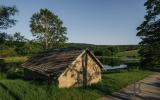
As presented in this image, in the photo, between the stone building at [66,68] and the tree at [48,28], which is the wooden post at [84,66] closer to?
the stone building at [66,68]

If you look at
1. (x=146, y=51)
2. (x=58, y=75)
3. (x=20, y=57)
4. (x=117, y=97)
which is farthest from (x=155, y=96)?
(x=20, y=57)

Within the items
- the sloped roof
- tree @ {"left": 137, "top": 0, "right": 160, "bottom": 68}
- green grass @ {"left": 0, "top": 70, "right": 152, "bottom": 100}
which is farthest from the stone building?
tree @ {"left": 137, "top": 0, "right": 160, "bottom": 68}

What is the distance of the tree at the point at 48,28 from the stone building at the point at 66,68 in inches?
1256

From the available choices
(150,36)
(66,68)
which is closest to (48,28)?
(150,36)

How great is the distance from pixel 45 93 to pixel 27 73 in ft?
37.8

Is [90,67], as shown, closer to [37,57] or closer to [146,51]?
[37,57]

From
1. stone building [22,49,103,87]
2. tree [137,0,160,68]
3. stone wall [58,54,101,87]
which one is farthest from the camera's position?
tree [137,0,160,68]

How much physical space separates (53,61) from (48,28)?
37.1 m

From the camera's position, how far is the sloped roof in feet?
86.5

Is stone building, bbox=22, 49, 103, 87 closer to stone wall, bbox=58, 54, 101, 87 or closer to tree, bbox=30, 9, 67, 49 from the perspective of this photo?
stone wall, bbox=58, 54, 101, 87

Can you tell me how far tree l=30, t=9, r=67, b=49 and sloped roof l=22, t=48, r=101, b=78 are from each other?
30.7m

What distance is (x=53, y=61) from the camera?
Answer: 94.9ft

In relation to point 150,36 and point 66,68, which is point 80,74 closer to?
point 66,68

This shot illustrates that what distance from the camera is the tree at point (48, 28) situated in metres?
64.3
